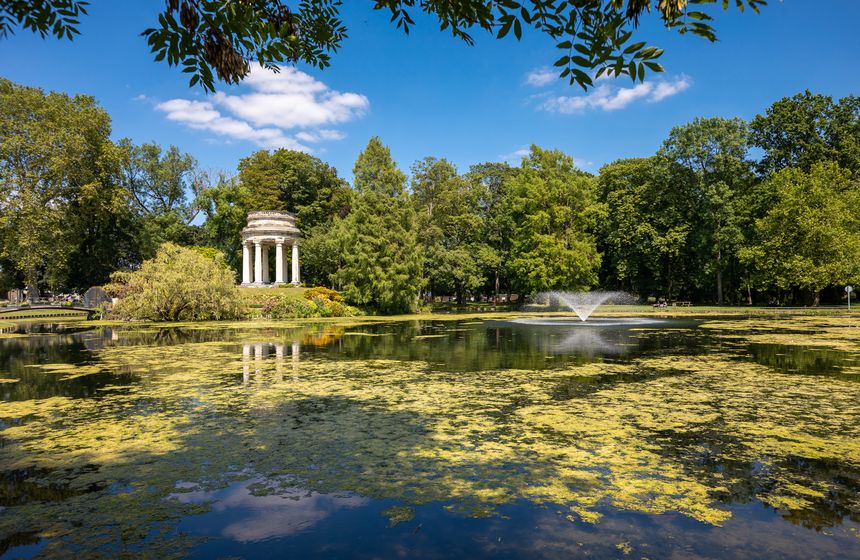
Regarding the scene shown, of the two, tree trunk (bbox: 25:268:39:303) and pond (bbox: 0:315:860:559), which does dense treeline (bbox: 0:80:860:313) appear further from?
pond (bbox: 0:315:860:559)

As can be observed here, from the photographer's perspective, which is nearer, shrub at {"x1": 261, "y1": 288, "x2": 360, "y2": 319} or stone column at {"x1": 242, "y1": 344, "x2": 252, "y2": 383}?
stone column at {"x1": 242, "y1": 344, "x2": 252, "y2": 383}

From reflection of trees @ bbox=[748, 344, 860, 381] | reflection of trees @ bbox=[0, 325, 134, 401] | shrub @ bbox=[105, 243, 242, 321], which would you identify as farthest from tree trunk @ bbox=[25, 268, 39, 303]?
reflection of trees @ bbox=[748, 344, 860, 381]

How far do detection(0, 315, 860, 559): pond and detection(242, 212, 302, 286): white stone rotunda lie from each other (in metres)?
37.7

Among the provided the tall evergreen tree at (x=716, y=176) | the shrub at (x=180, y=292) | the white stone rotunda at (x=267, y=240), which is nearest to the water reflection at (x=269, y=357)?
the shrub at (x=180, y=292)

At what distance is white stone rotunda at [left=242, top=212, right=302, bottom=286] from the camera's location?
4750 centimetres

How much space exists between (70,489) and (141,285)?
28808 mm

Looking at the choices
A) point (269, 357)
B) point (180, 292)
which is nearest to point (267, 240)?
point (180, 292)

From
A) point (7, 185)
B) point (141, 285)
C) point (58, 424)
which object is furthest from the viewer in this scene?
point (7, 185)

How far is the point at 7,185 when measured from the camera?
36750 millimetres

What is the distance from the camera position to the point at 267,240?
48.0 m

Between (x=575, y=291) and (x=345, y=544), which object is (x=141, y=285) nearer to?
(x=345, y=544)

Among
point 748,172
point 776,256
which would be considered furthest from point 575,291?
point 748,172

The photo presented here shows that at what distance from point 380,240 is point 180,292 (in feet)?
43.9

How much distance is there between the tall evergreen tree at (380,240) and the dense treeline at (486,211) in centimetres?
13
